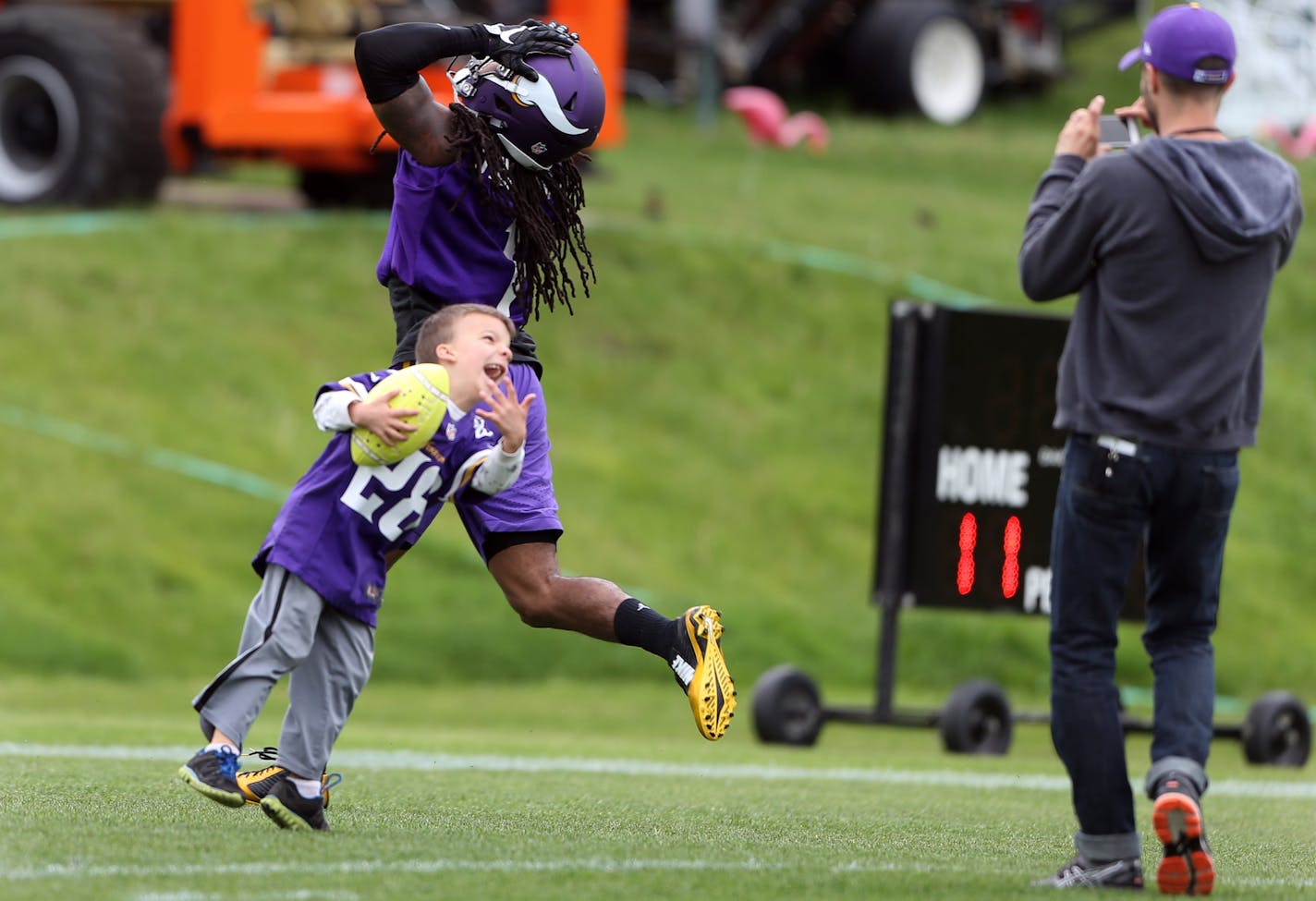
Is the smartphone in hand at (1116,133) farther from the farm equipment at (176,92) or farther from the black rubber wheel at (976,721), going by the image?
the farm equipment at (176,92)

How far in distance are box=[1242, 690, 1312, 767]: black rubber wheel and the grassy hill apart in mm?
3345

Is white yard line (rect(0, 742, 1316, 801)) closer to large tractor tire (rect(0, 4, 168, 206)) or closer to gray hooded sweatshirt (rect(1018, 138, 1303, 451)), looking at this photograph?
gray hooded sweatshirt (rect(1018, 138, 1303, 451))

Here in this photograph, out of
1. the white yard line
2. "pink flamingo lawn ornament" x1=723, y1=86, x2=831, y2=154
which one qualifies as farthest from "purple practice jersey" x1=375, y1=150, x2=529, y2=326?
"pink flamingo lawn ornament" x1=723, y1=86, x2=831, y2=154

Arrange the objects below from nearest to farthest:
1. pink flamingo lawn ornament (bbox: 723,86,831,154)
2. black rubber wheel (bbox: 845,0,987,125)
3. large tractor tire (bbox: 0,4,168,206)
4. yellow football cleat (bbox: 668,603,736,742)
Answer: yellow football cleat (bbox: 668,603,736,742), large tractor tire (bbox: 0,4,168,206), pink flamingo lawn ornament (bbox: 723,86,831,154), black rubber wheel (bbox: 845,0,987,125)

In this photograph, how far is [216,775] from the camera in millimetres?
5156

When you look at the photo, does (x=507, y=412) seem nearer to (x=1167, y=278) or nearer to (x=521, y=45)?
(x=521, y=45)

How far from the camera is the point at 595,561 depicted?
14070 millimetres

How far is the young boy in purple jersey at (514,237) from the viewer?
5656 mm

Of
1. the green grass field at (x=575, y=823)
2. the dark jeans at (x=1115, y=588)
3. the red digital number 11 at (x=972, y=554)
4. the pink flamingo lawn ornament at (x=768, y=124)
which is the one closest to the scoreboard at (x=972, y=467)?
the red digital number 11 at (x=972, y=554)

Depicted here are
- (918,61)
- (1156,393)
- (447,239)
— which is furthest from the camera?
(918,61)

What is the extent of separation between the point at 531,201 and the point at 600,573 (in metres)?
8.22

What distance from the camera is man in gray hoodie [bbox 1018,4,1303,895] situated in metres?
4.87

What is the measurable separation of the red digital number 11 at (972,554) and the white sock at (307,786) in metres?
5.16

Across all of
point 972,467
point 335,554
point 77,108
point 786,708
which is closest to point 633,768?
point 786,708
